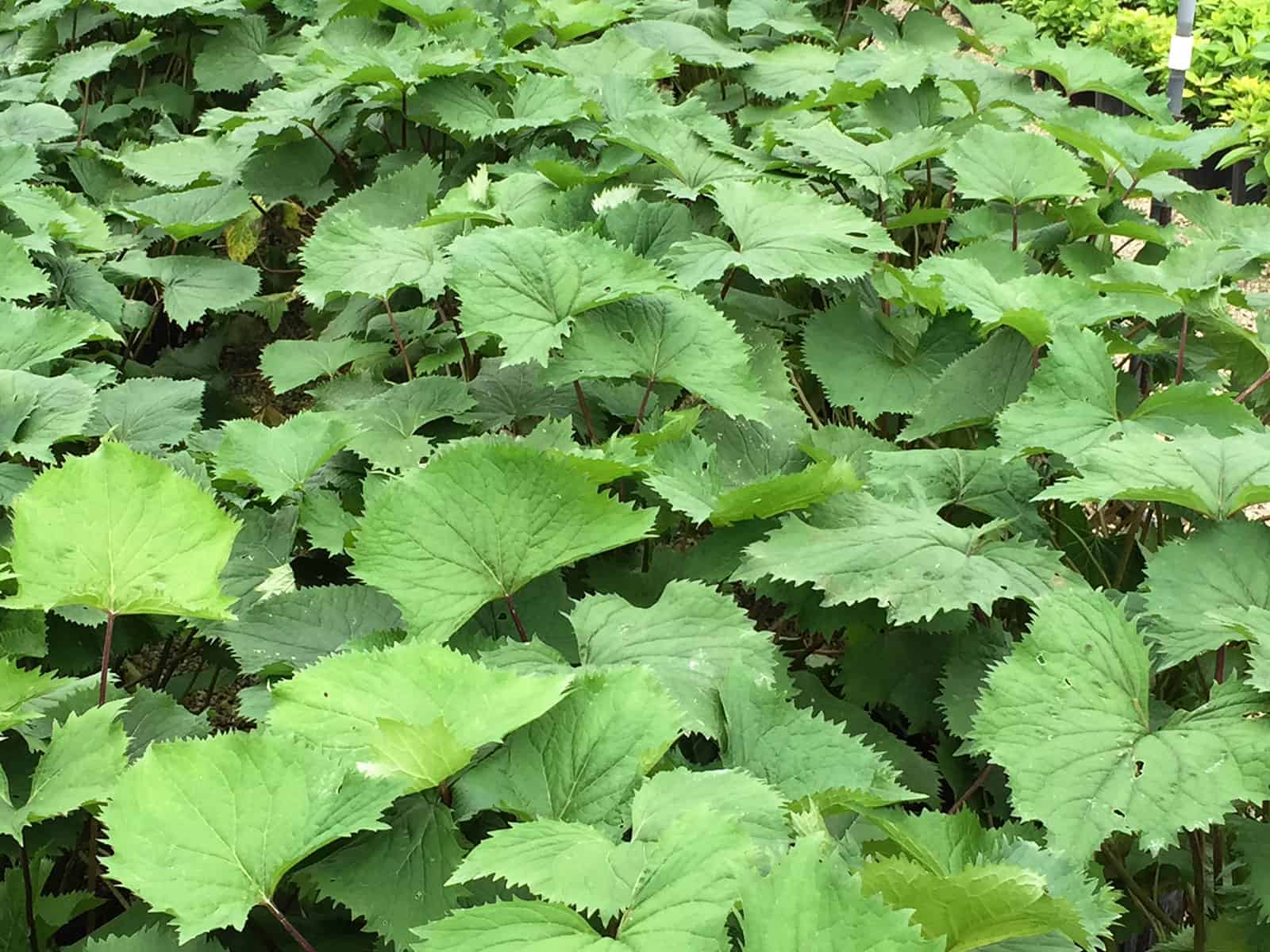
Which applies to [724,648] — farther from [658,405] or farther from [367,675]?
[658,405]

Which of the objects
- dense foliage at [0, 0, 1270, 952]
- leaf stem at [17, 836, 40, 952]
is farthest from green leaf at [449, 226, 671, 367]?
leaf stem at [17, 836, 40, 952]

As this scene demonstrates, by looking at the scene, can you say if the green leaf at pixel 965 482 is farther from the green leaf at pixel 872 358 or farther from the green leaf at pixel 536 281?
the green leaf at pixel 536 281

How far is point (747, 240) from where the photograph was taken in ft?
5.34

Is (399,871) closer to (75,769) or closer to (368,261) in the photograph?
(75,769)

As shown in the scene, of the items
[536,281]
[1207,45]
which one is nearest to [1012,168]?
[536,281]

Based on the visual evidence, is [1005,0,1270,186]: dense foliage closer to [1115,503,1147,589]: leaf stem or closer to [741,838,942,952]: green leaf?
[1115,503,1147,589]: leaf stem

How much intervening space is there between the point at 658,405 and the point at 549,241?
25cm

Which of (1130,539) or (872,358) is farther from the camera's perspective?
(872,358)

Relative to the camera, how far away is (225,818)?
2.67ft

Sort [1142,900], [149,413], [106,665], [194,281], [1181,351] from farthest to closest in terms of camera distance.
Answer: [194,281] → [149,413] → [1181,351] → [1142,900] → [106,665]

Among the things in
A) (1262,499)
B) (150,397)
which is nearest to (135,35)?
(150,397)

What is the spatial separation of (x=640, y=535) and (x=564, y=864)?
0.38 metres

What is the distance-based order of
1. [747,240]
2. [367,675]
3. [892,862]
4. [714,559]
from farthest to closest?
[747,240], [714,559], [367,675], [892,862]

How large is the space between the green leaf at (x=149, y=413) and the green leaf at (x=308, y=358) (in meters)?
0.16
